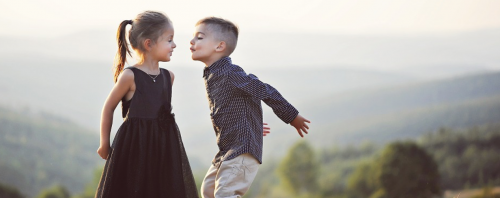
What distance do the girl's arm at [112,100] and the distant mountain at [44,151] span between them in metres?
16.9

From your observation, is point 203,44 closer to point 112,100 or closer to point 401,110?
point 112,100

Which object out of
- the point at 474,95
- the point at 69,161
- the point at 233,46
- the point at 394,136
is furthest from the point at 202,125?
the point at 233,46

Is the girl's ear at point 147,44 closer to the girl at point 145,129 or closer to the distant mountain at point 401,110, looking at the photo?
the girl at point 145,129

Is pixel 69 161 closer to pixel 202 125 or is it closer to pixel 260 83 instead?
pixel 202 125

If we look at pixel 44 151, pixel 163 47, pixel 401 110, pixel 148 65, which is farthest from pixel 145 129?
pixel 44 151

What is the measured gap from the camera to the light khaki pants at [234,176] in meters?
3.26

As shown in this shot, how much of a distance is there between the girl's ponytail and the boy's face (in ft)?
1.26

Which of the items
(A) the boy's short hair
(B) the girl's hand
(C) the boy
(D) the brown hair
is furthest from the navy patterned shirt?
(B) the girl's hand

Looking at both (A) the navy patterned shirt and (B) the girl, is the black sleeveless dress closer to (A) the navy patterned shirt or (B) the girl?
(B) the girl

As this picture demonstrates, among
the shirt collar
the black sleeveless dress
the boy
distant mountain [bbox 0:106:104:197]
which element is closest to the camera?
the black sleeveless dress

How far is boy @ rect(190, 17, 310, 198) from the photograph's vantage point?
330 centimetres

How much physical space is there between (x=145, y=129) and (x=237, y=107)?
534 millimetres

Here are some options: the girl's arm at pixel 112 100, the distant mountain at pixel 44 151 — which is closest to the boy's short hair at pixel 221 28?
the girl's arm at pixel 112 100

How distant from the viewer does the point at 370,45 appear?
3127cm
